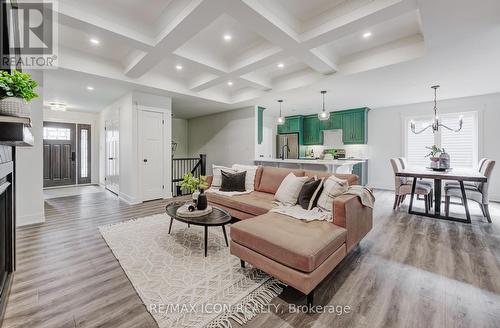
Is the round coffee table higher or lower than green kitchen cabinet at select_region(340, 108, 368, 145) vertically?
lower

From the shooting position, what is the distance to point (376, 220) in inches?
152

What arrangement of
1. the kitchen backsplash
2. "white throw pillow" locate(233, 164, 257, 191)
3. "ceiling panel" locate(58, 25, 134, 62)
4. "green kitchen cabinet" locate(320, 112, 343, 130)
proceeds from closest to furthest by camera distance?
"ceiling panel" locate(58, 25, 134, 62) → "white throw pillow" locate(233, 164, 257, 191) → the kitchen backsplash → "green kitchen cabinet" locate(320, 112, 343, 130)

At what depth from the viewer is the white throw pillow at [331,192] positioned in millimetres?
2598

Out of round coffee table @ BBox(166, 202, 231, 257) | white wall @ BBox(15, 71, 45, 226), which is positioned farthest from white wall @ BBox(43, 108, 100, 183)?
round coffee table @ BBox(166, 202, 231, 257)

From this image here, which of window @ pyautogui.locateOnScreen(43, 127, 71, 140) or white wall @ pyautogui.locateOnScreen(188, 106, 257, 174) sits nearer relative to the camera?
white wall @ pyautogui.locateOnScreen(188, 106, 257, 174)

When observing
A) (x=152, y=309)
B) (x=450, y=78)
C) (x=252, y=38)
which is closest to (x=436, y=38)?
(x=450, y=78)

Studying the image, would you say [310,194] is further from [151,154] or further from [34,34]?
[34,34]

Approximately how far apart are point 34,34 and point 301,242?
4.43m

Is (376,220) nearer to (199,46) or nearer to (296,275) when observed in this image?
(296,275)

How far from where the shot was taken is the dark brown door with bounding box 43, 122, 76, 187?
22.5 feet

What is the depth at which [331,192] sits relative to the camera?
2629 millimetres

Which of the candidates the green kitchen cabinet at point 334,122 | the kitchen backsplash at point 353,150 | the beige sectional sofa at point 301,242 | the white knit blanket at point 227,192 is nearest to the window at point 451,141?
the kitchen backsplash at point 353,150

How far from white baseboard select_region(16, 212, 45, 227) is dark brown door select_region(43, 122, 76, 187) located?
14.1 feet

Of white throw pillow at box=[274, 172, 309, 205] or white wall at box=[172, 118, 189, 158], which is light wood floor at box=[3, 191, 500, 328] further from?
white wall at box=[172, 118, 189, 158]
